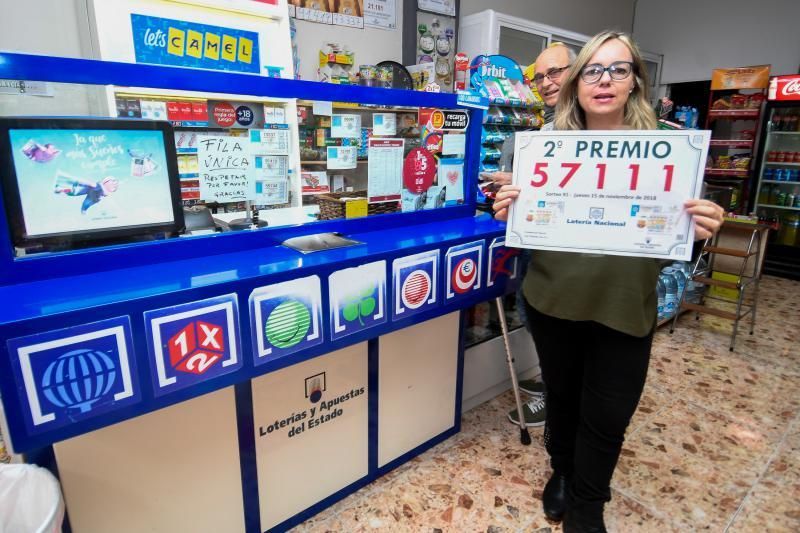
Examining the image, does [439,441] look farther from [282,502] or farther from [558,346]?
[558,346]

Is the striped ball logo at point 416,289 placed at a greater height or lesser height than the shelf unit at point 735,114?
lesser

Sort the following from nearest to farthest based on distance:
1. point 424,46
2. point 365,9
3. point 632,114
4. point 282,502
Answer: point 632,114 → point 282,502 → point 365,9 → point 424,46

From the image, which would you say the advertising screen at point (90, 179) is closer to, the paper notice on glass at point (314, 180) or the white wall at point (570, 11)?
the paper notice on glass at point (314, 180)

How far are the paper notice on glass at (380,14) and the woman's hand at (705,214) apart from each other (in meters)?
4.26

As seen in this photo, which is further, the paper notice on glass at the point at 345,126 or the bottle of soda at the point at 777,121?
the bottle of soda at the point at 777,121

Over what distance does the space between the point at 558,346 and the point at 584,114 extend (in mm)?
789

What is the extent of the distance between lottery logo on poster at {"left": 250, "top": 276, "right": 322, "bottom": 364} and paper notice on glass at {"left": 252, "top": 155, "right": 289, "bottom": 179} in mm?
500

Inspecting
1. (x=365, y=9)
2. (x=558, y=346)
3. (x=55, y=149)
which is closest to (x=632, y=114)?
(x=558, y=346)

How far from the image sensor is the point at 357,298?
163cm

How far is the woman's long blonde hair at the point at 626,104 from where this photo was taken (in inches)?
55.9

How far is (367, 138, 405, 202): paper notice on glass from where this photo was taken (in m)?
2.10

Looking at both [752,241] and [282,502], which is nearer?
[282,502]

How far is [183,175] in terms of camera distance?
8.70 feet

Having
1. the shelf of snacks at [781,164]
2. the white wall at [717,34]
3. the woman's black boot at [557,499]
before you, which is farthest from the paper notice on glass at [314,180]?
the white wall at [717,34]
